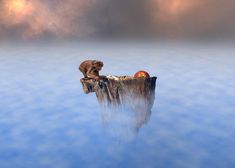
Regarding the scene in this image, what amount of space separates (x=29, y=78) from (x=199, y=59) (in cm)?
2191

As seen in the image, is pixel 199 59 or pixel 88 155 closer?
pixel 88 155

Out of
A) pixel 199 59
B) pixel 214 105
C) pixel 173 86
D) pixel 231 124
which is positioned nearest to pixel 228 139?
pixel 231 124

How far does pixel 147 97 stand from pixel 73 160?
5.84 m

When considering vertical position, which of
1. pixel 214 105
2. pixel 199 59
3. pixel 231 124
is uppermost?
pixel 199 59

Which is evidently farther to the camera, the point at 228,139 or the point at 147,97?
the point at 228,139

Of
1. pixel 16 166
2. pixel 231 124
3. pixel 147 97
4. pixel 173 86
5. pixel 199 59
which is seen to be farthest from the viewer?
pixel 199 59

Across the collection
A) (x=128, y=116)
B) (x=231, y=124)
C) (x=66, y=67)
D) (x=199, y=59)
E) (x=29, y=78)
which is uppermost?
(x=199, y=59)

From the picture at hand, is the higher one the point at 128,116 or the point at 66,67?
the point at 66,67

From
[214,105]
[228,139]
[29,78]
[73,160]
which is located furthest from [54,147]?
[29,78]

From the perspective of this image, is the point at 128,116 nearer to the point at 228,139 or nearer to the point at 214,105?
the point at 228,139

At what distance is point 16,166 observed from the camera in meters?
17.3

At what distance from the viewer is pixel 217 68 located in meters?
40.3

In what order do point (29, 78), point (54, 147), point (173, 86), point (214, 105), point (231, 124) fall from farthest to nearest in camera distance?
point (29, 78) → point (173, 86) → point (214, 105) → point (231, 124) → point (54, 147)

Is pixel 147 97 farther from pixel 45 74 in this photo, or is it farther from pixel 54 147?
pixel 45 74
